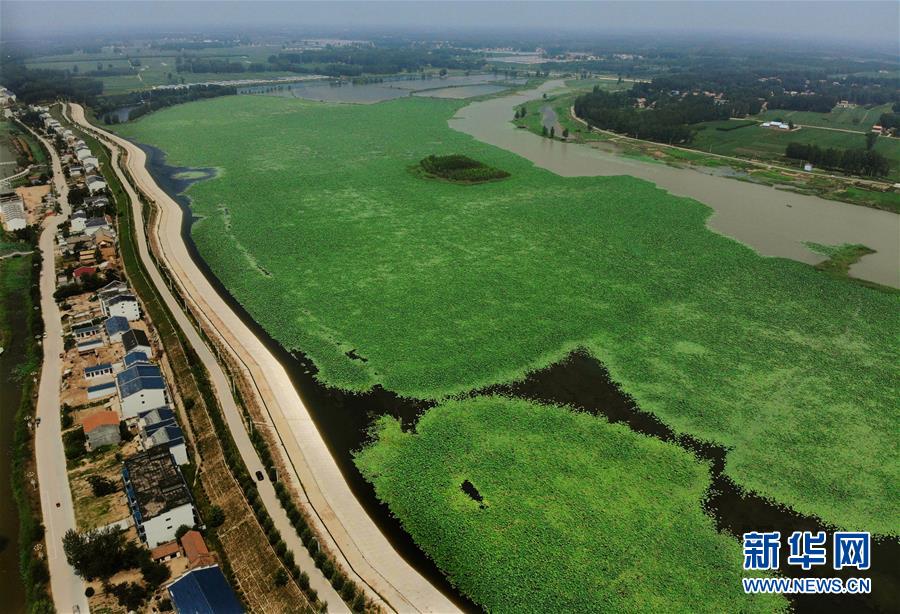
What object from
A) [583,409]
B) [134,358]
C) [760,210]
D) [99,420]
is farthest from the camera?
[760,210]

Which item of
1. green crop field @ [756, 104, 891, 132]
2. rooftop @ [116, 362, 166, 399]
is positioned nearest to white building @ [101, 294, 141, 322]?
rooftop @ [116, 362, 166, 399]

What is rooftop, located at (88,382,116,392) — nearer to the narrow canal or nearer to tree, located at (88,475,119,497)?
the narrow canal

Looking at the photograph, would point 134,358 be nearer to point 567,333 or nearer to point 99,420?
point 99,420

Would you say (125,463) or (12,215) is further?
(12,215)

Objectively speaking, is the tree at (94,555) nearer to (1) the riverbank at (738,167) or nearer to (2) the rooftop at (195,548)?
(2) the rooftop at (195,548)

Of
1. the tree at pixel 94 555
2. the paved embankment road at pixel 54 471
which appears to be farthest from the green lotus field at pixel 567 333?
the paved embankment road at pixel 54 471

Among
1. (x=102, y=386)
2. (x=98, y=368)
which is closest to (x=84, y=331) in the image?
(x=98, y=368)

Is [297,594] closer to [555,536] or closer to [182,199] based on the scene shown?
[555,536]
